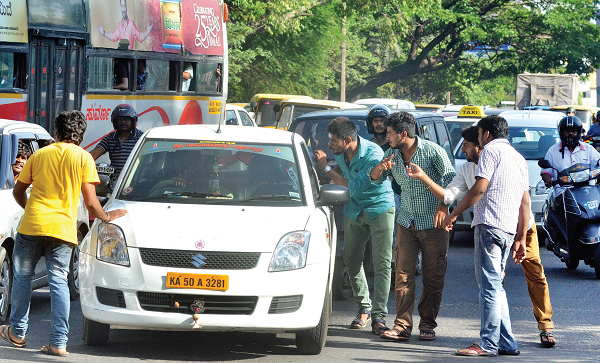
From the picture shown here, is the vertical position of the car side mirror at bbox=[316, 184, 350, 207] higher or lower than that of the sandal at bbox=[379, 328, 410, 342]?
higher

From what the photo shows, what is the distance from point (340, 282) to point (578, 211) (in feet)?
9.57

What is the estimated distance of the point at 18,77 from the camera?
38.7 ft

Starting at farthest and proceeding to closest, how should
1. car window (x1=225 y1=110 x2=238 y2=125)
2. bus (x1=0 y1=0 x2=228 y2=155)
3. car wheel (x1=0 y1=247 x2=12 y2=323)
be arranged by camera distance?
car window (x1=225 y1=110 x2=238 y2=125) → bus (x1=0 y1=0 x2=228 y2=155) → car wheel (x1=0 y1=247 x2=12 y2=323)

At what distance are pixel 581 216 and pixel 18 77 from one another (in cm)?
713

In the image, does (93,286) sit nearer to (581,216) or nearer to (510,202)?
(510,202)

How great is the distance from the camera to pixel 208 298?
19.0 ft

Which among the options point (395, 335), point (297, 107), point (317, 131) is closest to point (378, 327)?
point (395, 335)

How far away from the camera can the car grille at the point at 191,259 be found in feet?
19.0

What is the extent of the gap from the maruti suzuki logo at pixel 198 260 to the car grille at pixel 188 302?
201 millimetres

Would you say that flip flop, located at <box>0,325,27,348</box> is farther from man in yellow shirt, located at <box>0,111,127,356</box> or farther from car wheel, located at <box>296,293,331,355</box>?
car wheel, located at <box>296,293,331,355</box>

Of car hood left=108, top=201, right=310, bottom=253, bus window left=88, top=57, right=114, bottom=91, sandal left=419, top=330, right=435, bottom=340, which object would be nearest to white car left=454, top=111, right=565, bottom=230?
bus window left=88, top=57, right=114, bottom=91

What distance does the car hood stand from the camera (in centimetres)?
585

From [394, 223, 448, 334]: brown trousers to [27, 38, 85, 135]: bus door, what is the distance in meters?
6.73

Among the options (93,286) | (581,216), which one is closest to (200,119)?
(581,216)
